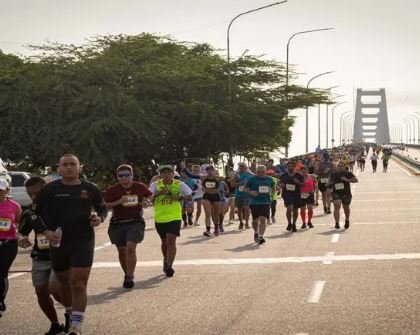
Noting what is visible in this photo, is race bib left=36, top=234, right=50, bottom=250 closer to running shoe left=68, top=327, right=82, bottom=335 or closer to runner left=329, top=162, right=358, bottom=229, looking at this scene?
running shoe left=68, top=327, right=82, bottom=335

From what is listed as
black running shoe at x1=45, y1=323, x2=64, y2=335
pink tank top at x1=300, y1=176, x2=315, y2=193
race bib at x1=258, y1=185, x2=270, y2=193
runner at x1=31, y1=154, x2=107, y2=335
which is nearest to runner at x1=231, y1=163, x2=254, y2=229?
pink tank top at x1=300, y1=176, x2=315, y2=193

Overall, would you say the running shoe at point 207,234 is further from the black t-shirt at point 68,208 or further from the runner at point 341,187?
the black t-shirt at point 68,208

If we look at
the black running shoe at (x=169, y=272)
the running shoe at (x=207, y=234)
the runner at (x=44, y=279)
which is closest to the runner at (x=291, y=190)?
the running shoe at (x=207, y=234)

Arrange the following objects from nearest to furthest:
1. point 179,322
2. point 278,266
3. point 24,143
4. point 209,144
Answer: point 179,322 < point 278,266 < point 24,143 < point 209,144

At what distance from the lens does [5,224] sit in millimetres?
8914

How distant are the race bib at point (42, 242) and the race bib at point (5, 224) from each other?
3.16ft

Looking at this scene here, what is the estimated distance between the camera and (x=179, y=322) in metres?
8.28

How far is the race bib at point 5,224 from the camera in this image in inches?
350

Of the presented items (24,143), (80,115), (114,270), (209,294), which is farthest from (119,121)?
(209,294)

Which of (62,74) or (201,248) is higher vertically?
(62,74)

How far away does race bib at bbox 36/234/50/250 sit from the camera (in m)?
8.02

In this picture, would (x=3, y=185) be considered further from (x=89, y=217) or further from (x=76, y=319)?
(x=76, y=319)

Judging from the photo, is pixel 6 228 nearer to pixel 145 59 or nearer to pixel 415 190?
pixel 415 190

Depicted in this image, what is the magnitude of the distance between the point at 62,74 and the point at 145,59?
23.2 feet
